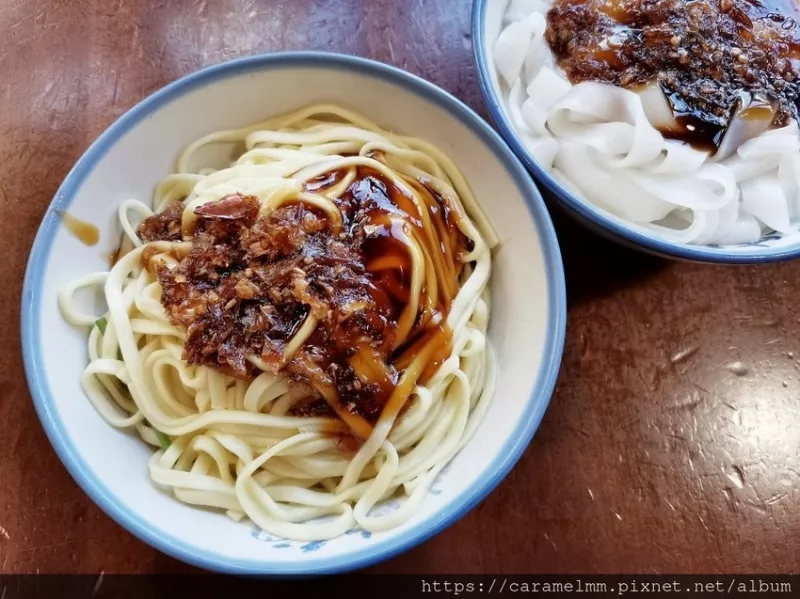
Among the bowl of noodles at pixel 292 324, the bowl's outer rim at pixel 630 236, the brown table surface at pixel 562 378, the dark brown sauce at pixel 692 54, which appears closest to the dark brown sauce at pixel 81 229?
the bowl of noodles at pixel 292 324

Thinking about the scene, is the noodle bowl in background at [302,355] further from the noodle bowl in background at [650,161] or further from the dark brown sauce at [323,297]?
the noodle bowl in background at [650,161]

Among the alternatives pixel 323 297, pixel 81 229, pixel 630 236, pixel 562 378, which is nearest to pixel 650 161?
pixel 630 236


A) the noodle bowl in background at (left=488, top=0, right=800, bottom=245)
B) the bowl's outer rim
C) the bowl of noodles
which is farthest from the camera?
the noodle bowl in background at (left=488, top=0, right=800, bottom=245)

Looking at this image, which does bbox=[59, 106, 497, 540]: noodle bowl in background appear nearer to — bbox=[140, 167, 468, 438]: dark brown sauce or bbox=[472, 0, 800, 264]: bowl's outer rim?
bbox=[140, 167, 468, 438]: dark brown sauce

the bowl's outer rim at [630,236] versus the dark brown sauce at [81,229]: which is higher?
the dark brown sauce at [81,229]

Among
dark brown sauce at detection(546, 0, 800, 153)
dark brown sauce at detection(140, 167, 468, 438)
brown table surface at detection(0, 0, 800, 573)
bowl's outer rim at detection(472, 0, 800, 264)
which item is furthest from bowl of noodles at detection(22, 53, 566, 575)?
dark brown sauce at detection(546, 0, 800, 153)

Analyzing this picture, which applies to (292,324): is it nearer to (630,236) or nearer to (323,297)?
(323,297)

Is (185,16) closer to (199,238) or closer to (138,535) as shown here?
(199,238)
